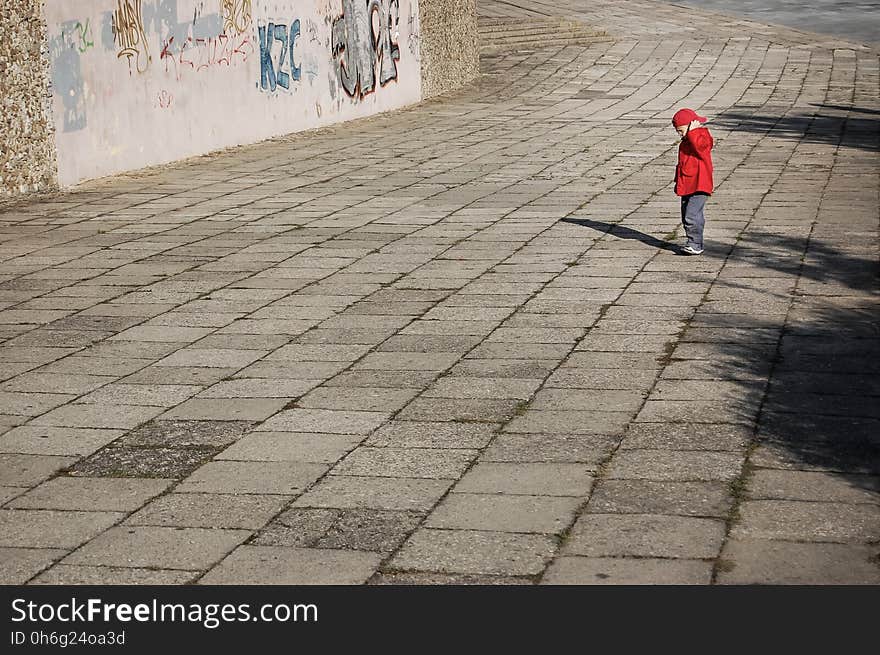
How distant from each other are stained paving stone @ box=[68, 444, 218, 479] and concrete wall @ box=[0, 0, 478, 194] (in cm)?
815

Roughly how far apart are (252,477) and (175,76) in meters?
11.3

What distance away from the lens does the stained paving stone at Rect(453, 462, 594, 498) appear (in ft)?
17.7

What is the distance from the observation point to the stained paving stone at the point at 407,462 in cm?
564

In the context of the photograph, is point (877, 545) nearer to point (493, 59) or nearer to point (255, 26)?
point (255, 26)

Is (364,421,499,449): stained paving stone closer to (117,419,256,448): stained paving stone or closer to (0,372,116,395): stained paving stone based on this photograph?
(117,419,256,448): stained paving stone

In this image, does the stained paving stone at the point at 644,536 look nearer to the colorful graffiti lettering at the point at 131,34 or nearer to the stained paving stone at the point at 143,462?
the stained paving stone at the point at 143,462

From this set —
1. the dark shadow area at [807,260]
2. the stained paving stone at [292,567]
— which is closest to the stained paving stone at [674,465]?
the stained paving stone at [292,567]

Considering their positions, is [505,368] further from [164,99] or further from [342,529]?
[164,99]

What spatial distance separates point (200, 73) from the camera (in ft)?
54.3

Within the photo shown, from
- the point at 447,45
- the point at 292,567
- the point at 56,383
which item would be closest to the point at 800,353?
the point at 292,567

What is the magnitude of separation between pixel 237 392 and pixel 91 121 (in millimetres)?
8479

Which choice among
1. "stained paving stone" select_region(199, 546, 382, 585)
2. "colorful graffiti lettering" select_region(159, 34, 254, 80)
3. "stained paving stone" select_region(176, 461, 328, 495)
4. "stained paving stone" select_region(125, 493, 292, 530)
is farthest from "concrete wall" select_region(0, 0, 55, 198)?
"stained paving stone" select_region(199, 546, 382, 585)

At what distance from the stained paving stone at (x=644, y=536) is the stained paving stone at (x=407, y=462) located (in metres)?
0.78

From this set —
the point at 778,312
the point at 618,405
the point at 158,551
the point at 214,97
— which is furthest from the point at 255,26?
the point at 158,551
